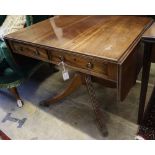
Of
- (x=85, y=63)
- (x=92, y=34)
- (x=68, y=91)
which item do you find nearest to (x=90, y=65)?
(x=85, y=63)

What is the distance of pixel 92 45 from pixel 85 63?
112 mm

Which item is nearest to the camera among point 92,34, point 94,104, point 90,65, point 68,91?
point 90,65

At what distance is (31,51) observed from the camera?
1240 millimetres

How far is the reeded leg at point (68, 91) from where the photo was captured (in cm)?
143

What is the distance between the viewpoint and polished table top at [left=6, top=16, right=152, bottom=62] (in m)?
0.96

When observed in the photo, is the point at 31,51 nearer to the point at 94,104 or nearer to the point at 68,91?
the point at 68,91

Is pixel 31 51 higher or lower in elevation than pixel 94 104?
higher

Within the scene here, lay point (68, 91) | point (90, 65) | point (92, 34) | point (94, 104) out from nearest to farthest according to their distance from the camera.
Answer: point (90, 65) → point (92, 34) → point (94, 104) → point (68, 91)

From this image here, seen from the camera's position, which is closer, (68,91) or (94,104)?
(94,104)

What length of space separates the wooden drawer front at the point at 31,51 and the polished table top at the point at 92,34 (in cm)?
5

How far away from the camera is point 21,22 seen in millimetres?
1823

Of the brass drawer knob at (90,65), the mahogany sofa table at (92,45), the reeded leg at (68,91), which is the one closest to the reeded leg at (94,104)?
the mahogany sofa table at (92,45)

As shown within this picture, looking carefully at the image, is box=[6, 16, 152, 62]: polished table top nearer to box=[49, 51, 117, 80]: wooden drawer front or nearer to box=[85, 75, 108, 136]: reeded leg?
box=[49, 51, 117, 80]: wooden drawer front

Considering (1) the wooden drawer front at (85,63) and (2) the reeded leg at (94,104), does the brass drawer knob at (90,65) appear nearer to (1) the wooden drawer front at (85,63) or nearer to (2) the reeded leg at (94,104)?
(1) the wooden drawer front at (85,63)
